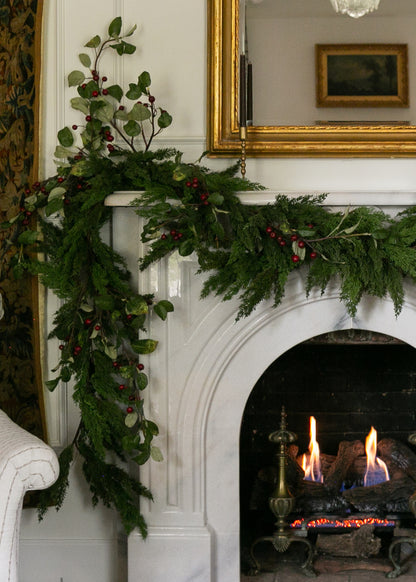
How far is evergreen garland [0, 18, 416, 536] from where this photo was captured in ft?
8.34

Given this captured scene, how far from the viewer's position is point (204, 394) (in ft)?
8.96

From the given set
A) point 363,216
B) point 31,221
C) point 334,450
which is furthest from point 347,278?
point 31,221

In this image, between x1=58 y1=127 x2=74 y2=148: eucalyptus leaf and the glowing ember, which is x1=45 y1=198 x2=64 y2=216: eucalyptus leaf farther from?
the glowing ember

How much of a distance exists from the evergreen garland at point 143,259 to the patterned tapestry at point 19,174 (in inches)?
5.4

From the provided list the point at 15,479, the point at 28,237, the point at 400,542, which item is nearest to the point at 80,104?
the point at 28,237

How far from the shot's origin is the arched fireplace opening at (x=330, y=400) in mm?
3131

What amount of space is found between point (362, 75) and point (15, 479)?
174cm

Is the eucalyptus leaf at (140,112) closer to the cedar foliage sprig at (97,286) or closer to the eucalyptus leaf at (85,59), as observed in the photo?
the cedar foliage sprig at (97,286)

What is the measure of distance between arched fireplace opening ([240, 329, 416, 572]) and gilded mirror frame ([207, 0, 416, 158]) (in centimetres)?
70

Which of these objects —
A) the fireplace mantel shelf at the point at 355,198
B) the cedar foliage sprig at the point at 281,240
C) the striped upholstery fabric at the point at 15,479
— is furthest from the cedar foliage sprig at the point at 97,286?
the striped upholstery fabric at the point at 15,479

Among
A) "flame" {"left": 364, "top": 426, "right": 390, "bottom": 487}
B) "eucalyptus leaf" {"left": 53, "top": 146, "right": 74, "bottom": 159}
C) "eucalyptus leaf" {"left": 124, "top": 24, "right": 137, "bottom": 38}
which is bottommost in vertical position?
"flame" {"left": 364, "top": 426, "right": 390, "bottom": 487}

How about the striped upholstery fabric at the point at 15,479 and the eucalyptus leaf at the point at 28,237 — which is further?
the eucalyptus leaf at the point at 28,237

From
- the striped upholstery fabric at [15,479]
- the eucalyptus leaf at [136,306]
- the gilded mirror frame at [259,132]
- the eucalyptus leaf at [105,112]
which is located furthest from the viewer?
the gilded mirror frame at [259,132]

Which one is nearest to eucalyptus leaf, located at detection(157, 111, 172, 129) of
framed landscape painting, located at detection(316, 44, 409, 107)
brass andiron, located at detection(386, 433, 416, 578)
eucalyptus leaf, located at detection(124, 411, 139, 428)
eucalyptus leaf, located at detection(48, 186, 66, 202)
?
eucalyptus leaf, located at detection(48, 186, 66, 202)
